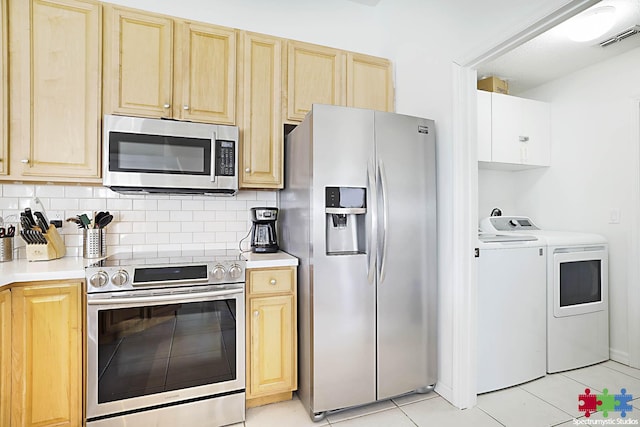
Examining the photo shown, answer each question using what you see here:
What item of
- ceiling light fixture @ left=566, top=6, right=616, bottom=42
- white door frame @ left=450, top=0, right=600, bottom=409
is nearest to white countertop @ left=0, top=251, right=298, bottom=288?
white door frame @ left=450, top=0, right=600, bottom=409

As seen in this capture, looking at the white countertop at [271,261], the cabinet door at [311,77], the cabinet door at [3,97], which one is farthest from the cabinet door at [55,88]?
the cabinet door at [311,77]

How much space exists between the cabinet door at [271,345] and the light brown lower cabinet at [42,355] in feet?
2.78

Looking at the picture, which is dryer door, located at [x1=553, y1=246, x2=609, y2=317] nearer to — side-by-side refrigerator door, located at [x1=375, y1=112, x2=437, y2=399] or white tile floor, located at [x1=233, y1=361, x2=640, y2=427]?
white tile floor, located at [x1=233, y1=361, x2=640, y2=427]

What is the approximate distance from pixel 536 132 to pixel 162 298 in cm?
341

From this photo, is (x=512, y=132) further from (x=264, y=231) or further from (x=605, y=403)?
(x=264, y=231)

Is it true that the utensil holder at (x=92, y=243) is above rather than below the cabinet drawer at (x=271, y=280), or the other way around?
above

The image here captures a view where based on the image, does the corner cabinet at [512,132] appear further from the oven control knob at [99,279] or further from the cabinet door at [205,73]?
the oven control knob at [99,279]

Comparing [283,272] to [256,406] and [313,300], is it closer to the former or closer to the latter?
[313,300]

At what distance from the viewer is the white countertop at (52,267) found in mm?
1536

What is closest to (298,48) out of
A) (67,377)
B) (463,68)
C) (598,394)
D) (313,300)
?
(463,68)

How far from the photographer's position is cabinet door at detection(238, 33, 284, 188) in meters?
2.27

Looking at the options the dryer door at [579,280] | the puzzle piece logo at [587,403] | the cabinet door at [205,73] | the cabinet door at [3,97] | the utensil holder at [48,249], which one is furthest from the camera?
the dryer door at [579,280]

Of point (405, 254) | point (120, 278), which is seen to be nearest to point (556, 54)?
point (405, 254)

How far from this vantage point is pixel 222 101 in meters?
2.21
